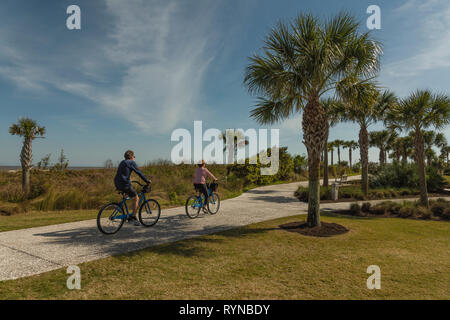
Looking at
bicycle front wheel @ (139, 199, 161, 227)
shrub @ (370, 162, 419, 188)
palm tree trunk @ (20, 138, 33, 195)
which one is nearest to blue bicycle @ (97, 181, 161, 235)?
bicycle front wheel @ (139, 199, 161, 227)

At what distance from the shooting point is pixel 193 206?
28.6 ft

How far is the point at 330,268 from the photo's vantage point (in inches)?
166

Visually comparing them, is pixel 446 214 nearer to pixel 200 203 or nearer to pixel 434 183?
pixel 200 203

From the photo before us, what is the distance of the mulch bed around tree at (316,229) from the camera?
6.60 metres

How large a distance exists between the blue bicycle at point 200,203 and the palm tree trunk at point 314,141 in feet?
11.8

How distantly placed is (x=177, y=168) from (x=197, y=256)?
58.7ft

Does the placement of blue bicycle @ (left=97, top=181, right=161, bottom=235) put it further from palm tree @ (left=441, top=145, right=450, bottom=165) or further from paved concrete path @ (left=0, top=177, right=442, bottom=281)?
palm tree @ (left=441, top=145, right=450, bottom=165)

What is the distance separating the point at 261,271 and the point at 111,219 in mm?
4094

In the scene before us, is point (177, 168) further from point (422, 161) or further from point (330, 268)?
point (330, 268)

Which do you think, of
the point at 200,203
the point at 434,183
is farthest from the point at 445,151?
the point at 200,203

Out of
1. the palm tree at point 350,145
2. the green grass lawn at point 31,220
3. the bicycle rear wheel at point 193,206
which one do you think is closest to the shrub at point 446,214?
the bicycle rear wheel at point 193,206

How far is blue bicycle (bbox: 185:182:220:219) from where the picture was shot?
8.62m

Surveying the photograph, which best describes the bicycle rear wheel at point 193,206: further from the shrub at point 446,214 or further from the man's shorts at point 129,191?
the shrub at point 446,214

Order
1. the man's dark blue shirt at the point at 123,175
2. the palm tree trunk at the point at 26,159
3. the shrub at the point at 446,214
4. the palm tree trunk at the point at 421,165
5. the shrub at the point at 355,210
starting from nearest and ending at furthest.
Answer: the man's dark blue shirt at the point at 123,175, the shrub at the point at 446,214, the shrub at the point at 355,210, the palm tree trunk at the point at 421,165, the palm tree trunk at the point at 26,159
